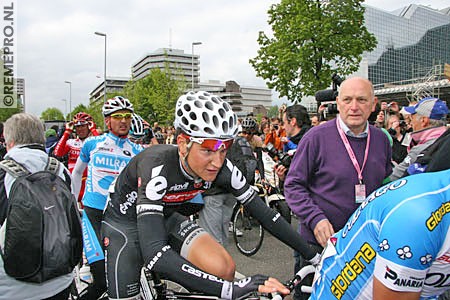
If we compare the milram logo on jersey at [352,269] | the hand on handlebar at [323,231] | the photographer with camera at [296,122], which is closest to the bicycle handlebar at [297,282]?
the milram logo on jersey at [352,269]

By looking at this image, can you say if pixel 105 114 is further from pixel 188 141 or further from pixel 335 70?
pixel 335 70

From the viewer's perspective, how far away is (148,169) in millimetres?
2307

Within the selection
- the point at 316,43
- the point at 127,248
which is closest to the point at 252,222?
the point at 127,248

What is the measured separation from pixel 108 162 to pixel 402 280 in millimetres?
3590

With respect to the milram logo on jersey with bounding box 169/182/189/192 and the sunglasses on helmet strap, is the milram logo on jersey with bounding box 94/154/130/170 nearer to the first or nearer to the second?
the milram logo on jersey with bounding box 169/182/189/192

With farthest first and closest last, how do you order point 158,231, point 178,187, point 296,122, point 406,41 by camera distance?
point 406,41 < point 296,122 < point 178,187 < point 158,231

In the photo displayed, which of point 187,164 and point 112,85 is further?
point 112,85

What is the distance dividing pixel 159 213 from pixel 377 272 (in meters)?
1.21

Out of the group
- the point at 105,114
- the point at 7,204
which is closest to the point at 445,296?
the point at 7,204

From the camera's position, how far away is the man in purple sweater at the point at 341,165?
2754 millimetres

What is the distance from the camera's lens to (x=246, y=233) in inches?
262

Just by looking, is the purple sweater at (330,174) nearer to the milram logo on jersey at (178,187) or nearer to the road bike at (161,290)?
the road bike at (161,290)

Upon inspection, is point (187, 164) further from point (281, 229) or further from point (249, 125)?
point (249, 125)

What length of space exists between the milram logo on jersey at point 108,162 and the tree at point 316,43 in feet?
47.1
